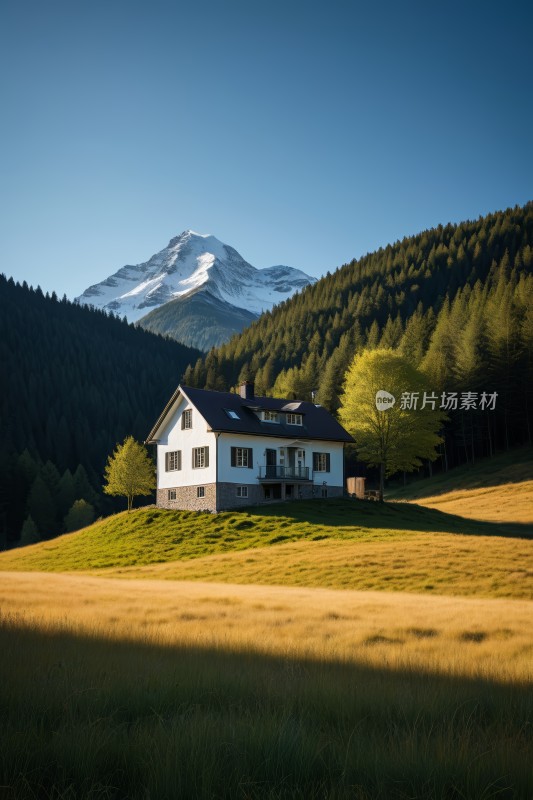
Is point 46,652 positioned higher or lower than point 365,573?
higher

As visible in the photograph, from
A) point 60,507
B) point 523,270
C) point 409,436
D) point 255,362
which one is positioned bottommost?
point 60,507

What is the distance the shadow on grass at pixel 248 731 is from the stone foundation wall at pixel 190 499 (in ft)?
153

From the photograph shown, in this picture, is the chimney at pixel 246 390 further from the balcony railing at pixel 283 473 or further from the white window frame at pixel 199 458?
the balcony railing at pixel 283 473

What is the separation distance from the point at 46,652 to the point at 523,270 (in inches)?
6583

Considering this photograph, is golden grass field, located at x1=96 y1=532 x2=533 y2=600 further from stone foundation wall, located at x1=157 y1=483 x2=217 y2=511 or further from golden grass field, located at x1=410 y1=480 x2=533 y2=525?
golden grass field, located at x1=410 y1=480 x2=533 y2=525

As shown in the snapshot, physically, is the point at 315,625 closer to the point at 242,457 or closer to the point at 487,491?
the point at 242,457

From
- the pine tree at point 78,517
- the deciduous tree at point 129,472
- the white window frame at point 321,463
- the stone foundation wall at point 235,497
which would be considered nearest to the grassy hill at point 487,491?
the white window frame at point 321,463

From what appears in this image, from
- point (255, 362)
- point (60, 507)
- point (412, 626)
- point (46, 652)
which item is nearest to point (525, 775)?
point (46, 652)

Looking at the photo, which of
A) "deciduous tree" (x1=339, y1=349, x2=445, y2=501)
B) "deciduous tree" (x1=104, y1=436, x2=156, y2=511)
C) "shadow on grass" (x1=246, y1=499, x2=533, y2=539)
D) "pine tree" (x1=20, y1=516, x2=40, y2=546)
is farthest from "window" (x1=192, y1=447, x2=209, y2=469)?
"pine tree" (x1=20, y1=516, x2=40, y2=546)

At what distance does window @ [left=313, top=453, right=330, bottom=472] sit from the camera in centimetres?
6228

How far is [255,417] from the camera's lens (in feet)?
201

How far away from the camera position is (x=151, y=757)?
512cm

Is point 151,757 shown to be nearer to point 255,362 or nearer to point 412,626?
point 412,626

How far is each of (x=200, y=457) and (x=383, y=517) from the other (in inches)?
629
